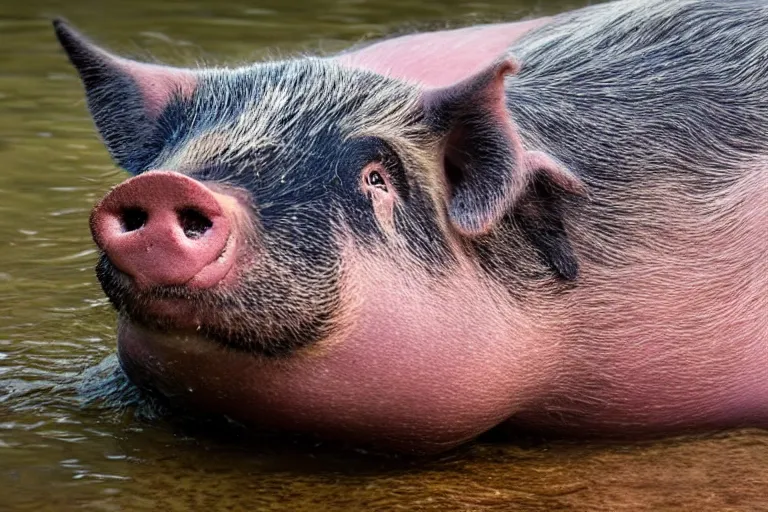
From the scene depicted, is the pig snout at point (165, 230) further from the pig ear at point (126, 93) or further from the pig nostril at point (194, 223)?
the pig ear at point (126, 93)

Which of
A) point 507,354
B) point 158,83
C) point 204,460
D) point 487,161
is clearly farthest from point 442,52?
point 204,460

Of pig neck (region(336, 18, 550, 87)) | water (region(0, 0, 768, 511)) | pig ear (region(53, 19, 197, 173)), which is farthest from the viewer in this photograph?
pig neck (region(336, 18, 550, 87))

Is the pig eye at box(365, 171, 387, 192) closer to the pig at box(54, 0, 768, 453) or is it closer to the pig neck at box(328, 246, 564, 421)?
the pig at box(54, 0, 768, 453)

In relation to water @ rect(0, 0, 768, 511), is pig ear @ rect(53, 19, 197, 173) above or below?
above

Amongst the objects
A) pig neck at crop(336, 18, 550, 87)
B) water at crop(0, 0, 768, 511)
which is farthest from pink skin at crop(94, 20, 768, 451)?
pig neck at crop(336, 18, 550, 87)

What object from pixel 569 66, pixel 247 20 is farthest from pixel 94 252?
pixel 247 20

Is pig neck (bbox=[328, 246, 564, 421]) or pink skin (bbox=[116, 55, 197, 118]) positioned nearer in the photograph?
pig neck (bbox=[328, 246, 564, 421])

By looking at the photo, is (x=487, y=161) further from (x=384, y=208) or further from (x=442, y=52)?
(x=442, y=52)
